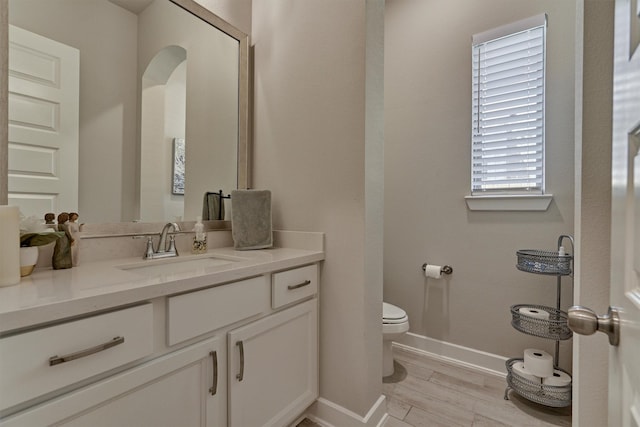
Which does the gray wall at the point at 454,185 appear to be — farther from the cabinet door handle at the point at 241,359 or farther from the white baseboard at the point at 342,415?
the cabinet door handle at the point at 241,359

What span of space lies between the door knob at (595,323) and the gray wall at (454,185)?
161 cm

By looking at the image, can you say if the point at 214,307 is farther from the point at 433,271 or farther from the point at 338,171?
the point at 433,271

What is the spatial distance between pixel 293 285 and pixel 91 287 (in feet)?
2.42

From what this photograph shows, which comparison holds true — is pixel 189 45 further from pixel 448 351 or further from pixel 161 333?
pixel 448 351

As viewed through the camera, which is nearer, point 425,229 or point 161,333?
point 161,333

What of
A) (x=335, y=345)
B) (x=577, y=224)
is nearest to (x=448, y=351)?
(x=335, y=345)

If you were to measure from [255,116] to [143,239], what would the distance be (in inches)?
38.1

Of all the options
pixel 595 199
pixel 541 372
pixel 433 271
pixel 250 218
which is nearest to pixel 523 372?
pixel 541 372

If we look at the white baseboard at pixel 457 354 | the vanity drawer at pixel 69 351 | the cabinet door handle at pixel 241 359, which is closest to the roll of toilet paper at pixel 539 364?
the white baseboard at pixel 457 354

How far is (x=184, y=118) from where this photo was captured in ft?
5.16

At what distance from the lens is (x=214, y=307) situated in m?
0.98

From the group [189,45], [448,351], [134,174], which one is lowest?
[448,351]

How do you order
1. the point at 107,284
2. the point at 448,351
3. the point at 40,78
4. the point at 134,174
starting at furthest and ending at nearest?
1. the point at 448,351
2. the point at 134,174
3. the point at 40,78
4. the point at 107,284

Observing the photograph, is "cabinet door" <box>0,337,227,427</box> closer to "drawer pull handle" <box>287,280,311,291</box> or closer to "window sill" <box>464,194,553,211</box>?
"drawer pull handle" <box>287,280,311,291</box>
